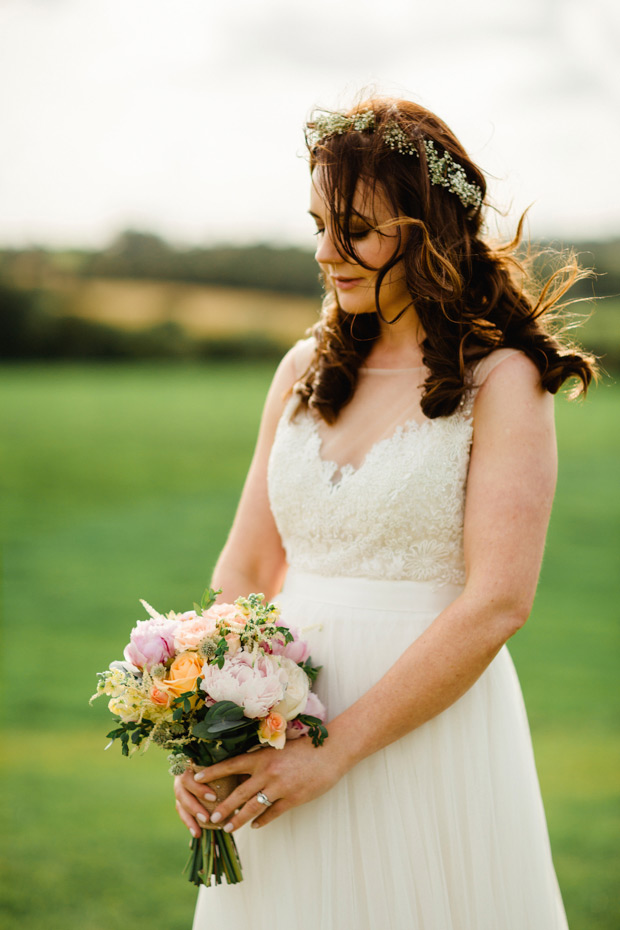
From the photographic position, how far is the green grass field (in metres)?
4.43

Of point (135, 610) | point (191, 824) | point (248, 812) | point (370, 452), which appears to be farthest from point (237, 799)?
point (135, 610)

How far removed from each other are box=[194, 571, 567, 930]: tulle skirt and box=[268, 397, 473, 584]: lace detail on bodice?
0.07m

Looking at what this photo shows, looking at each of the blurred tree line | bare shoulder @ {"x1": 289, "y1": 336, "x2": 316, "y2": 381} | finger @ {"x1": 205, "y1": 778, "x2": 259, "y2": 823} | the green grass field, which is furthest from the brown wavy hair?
the blurred tree line

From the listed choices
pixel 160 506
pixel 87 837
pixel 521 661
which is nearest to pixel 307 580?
pixel 87 837

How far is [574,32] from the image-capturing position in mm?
6801

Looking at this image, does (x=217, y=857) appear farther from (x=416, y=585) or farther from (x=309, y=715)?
(x=416, y=585)

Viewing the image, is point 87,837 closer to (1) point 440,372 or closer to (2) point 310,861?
(2) point 310,861

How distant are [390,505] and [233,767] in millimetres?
712

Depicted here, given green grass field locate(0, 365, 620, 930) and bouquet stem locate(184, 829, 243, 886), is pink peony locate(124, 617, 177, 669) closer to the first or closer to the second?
bouquet stem locate(184, 829, 243, 886)

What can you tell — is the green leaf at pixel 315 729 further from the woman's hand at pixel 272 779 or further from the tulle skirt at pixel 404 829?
the tulle skirt at pixel 404 829

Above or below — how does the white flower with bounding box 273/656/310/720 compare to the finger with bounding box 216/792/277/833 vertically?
above

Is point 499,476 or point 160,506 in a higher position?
point 160,506

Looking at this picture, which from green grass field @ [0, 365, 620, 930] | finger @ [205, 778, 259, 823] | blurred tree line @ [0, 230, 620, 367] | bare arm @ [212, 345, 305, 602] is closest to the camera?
finger @ [205, 778, 259, 823]

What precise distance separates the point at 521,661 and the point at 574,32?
6.03m
